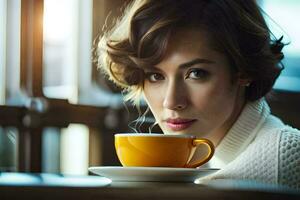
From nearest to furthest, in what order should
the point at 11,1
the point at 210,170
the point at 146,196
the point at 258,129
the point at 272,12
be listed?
1. the point at 146,196
2. the point at 210,170
3. the point at 258,129
4. the point at 11,1
5. the point at 272,12

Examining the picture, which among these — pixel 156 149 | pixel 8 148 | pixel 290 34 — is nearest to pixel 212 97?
pixel 156 149

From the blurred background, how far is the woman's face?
0.57 meters

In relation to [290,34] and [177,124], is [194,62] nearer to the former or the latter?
[177,124]

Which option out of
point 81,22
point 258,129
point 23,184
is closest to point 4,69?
point 81,22

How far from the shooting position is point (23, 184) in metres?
0.28

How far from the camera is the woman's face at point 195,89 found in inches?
32.3

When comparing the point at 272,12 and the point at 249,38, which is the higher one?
the point at 272,12

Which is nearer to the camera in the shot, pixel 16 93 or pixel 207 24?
pixel 207 24

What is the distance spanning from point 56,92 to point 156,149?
1124 millimetres

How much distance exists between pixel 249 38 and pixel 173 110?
5.4 inches

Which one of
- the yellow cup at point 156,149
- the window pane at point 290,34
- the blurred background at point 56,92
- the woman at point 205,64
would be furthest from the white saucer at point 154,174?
the window pane at point 290,34

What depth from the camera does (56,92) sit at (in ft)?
5.23

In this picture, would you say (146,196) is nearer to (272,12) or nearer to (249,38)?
(249,38)

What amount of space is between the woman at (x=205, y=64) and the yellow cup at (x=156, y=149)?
0.87ft
